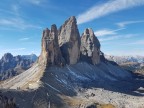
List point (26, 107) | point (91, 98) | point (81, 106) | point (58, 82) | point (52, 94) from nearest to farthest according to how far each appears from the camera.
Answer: point (26, 107), point (81, 106), point (52, 94), point (91, 98), point (58, 82)

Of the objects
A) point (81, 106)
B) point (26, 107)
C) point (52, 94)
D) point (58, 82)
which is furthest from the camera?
point (58, 82)

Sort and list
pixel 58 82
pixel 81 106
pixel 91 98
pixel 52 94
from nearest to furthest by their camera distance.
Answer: pixel 81 106 < pixel 52 94 < pixel 91 98 < pixel 58 82

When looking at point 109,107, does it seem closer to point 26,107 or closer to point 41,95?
point 41,95

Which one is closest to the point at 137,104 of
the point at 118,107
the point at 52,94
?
the point at 118,107

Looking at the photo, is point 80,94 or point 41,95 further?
point 80,94

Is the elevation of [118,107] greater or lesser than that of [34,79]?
lesser

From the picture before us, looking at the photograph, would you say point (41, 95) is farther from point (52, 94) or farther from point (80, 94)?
Answer: point (80, 94)

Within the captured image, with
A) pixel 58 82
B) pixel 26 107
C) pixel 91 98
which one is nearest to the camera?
pixel 26 107

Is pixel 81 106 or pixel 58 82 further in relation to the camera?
pixel 58 82

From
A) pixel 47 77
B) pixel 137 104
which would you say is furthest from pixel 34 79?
pixel 137 104
